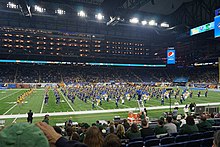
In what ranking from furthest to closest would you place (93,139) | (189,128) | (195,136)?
(189,128), (195,136), (93,139)

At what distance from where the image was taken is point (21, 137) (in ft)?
3.22

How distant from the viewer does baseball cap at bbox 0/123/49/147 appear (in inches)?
38.5

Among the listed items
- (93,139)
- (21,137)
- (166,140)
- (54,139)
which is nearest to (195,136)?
(166,140)

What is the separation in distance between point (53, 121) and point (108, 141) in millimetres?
12913

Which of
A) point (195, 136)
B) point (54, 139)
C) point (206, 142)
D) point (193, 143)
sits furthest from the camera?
point (195, 136)

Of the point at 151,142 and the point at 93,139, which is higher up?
the point at 93,139

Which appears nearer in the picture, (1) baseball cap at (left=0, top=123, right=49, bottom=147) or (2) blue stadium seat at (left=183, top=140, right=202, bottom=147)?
(1) baseball cap at (left=0, top=123, right=49, bottom=147)

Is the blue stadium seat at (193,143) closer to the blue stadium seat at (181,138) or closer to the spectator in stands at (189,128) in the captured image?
the blue stadium seat at (181,138)

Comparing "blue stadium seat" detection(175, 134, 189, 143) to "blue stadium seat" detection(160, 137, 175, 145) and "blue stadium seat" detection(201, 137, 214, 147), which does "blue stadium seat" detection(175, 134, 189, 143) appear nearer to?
"blue stadium seat" detection(160, 137, 175, 145)

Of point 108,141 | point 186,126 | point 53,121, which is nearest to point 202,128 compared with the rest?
point 186,126

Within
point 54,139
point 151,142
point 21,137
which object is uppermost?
point 21,137

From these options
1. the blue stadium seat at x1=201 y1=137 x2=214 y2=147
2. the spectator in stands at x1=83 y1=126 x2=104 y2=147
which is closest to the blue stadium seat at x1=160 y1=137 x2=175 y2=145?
the blue stadium seat at x1=201 y1=137 x2=214 y2=147

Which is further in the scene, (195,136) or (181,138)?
(195,136)

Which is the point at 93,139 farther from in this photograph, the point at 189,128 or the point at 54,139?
the point at 189,128
